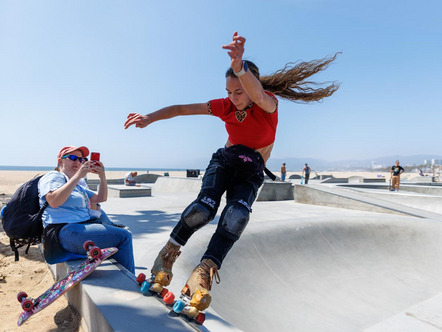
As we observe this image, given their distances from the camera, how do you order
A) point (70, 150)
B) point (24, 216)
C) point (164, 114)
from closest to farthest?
1. point (164, 114)
2. point (24, 216)
3. point (70, 150)

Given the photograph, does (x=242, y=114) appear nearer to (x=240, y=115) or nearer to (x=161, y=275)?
(x=240, y=115)

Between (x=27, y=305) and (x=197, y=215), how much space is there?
1.50m

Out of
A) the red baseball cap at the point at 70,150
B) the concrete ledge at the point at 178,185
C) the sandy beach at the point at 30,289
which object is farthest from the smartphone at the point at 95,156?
the concrete ledge at the point at 178,185

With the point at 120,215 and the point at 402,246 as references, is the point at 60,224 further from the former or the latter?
the point at 402,246

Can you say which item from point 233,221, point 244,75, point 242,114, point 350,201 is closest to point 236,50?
point 244,75

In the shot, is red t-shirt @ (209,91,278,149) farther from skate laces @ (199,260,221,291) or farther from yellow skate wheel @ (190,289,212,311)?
yellow skate wheel @ (190,289,212,311)

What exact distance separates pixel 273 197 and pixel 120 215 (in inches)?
286

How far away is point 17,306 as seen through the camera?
112 inches

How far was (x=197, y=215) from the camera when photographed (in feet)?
7.04

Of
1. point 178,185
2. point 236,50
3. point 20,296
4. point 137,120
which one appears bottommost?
point 178,185

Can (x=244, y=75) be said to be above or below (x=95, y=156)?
above

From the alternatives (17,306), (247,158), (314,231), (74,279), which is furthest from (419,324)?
(17,306)

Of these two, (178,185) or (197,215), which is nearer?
(197,215)

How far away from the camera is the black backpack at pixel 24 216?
2.61 metres
